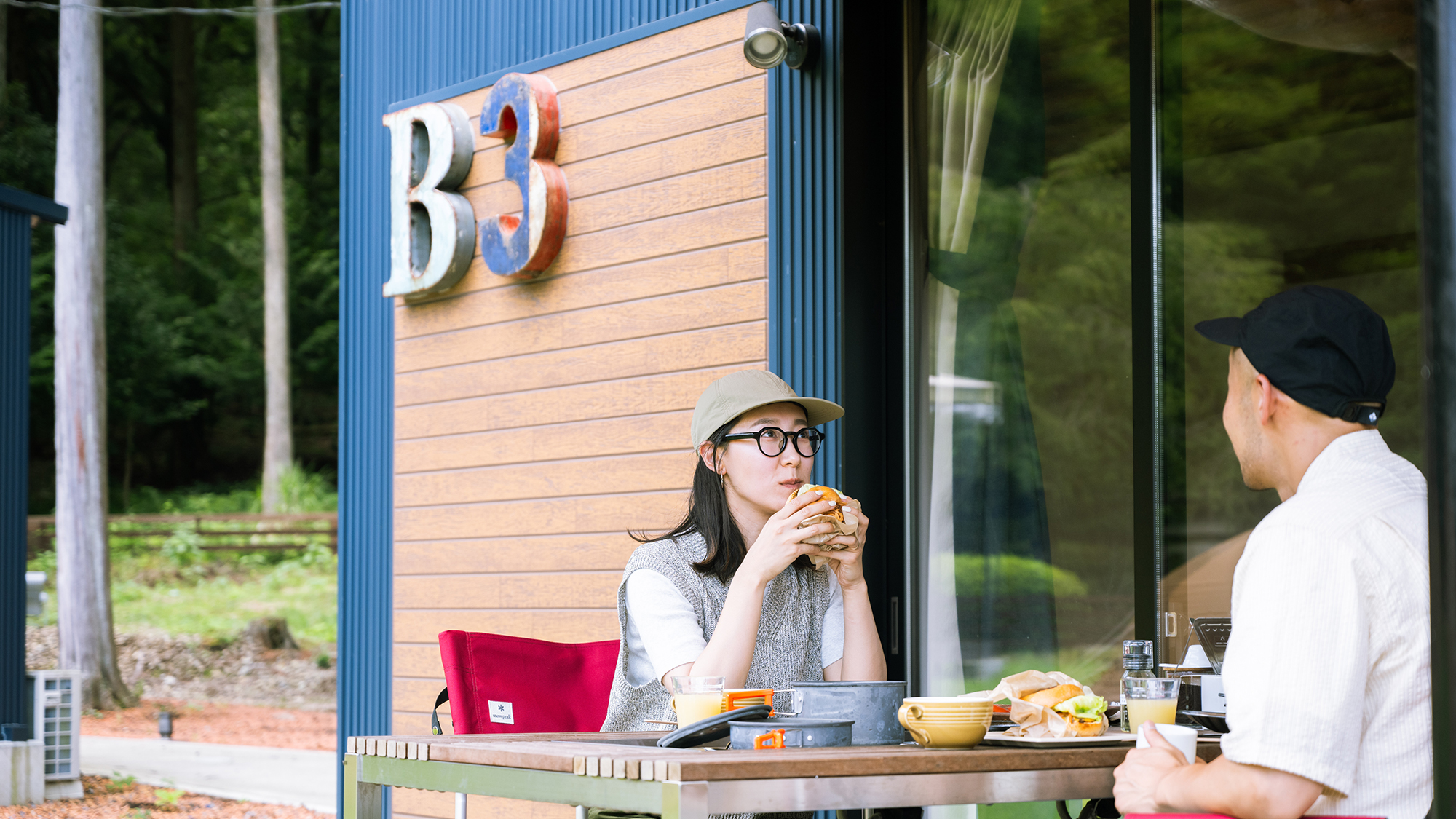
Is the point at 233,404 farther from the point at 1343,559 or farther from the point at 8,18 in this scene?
the point at 1343,559

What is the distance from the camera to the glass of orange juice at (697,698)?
2.11 meters

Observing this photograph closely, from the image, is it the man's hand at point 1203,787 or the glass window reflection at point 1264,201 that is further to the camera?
the glass window reflection at point 1264,201

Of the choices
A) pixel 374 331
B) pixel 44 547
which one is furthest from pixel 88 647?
pixel 374 331

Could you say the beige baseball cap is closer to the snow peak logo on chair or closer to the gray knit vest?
the gray knit vest

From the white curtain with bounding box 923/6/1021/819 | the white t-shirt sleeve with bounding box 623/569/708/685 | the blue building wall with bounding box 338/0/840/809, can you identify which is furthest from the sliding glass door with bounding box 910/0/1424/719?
the white t-shirt sleeve with bounding box 623/569/708/685

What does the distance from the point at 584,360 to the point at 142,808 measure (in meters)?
5.31

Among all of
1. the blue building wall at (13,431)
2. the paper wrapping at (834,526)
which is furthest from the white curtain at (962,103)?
the blue building wall at (13,431)

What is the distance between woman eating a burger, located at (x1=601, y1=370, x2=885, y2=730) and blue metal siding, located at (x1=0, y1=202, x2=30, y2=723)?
676cm

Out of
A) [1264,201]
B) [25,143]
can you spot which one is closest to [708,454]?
[1264,201]

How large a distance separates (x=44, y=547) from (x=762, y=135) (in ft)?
60.0

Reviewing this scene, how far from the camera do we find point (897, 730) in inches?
81.7

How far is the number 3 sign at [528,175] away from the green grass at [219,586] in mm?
13594

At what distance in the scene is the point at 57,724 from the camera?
8.45 meters

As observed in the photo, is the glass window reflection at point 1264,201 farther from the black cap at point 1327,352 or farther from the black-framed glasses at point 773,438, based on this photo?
the black cap at point 1327,352
